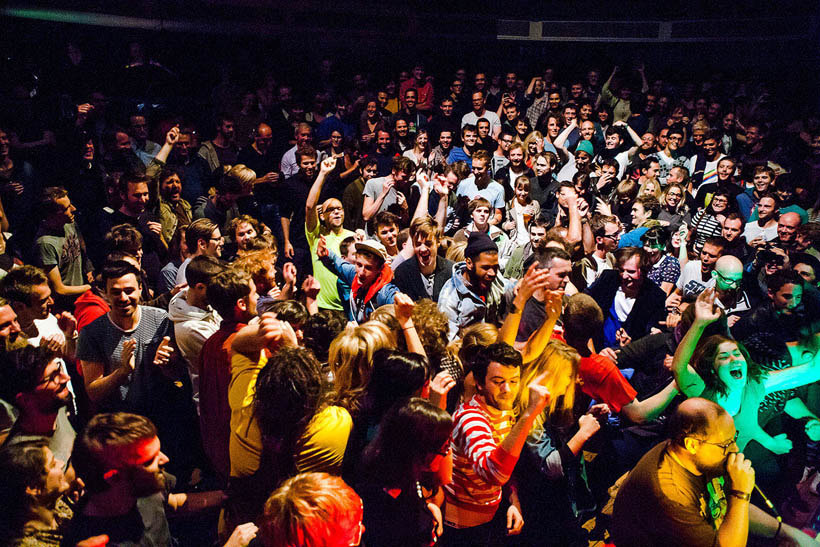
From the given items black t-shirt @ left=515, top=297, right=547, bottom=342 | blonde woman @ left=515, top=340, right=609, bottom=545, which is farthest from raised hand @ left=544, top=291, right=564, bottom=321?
black t-shirt @ left=515, top=297, right=547, bottom=342

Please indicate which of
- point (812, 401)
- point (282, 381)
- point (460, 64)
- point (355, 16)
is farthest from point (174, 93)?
point (812, 401)

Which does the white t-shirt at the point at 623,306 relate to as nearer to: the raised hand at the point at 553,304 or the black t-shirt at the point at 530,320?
the black t-shirt at the point at 530,320

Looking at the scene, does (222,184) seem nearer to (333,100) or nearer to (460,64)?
(333,100)

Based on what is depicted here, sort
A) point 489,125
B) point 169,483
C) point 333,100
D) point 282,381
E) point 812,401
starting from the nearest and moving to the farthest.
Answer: point 282,381
point 169,483
point 812,401
point 489,125
point 333,100

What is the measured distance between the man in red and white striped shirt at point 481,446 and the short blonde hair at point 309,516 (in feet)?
1.95

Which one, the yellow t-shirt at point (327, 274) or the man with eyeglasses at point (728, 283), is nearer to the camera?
the man with eyeglasses at point (728, 283)

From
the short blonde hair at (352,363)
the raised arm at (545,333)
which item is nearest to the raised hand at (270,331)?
the short blonde hair at (352,363)

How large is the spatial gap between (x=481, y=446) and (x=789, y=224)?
4.19 metres

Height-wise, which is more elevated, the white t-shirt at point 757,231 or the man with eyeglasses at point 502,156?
the man with eyeglasses at point 502,156

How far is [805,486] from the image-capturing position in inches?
117

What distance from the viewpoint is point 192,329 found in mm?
2844

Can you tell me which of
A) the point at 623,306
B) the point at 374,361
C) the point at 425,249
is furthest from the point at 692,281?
the point at 374,361

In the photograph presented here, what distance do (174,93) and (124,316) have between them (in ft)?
20.1

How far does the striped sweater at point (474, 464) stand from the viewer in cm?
228
